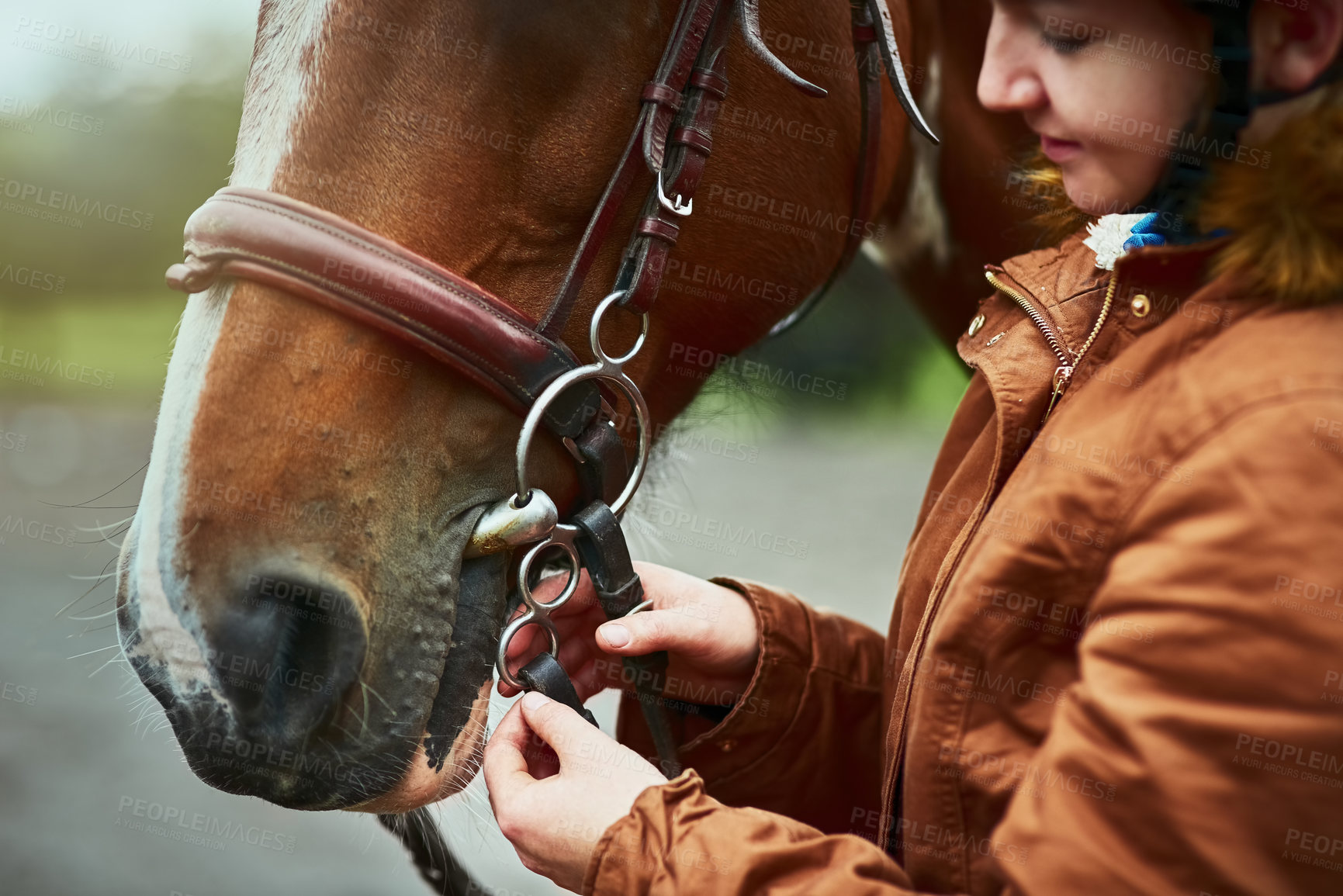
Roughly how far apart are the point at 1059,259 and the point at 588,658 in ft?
2.58

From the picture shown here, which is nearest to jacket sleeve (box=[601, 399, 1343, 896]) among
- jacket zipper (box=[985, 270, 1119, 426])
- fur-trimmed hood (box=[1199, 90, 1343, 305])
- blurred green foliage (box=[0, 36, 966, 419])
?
fur-trimmed hood (box=[1199, 90, 1343, 305])

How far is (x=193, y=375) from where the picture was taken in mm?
963

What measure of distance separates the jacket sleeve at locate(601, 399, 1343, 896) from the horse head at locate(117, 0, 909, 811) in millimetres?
639

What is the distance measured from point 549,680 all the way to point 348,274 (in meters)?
0.48

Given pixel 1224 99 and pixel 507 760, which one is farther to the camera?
pixel 507 760

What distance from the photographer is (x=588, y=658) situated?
4.22ft

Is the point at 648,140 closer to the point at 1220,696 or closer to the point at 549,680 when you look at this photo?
the point at 549,680

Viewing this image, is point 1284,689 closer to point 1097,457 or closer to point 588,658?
point 1097,457

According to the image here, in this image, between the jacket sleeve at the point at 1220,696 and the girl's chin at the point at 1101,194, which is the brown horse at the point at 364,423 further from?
the jacket sleeve at the point at 1220,696

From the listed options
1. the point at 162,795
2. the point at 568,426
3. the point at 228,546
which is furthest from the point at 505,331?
the point at 162,795

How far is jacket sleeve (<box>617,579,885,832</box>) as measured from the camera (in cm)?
121

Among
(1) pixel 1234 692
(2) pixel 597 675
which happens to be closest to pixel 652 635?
(2) pixel 597 675

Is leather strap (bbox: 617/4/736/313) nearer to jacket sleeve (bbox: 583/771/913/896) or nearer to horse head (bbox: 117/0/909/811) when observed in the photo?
horse head (bbox: 117/0/909/811)

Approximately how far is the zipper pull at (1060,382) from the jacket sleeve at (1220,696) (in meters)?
0.24
